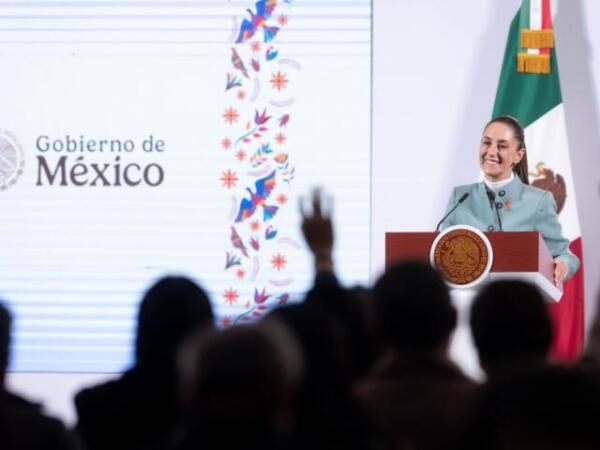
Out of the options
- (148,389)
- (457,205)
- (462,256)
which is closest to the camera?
(148,389)

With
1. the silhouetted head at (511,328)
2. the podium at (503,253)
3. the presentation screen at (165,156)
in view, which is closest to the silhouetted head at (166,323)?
the silhouetted head at (511,328)

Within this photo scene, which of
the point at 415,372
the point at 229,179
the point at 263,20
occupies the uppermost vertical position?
the point at 263,20

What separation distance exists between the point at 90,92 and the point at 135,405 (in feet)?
11.2

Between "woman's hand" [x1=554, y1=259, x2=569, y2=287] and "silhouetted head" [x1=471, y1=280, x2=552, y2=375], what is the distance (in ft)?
10.6

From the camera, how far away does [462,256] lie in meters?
5.09

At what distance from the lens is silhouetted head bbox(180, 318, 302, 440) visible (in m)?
1.90

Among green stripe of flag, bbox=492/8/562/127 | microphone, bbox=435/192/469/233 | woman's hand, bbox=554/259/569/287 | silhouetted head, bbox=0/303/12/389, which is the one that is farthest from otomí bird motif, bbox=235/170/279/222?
silhouetted head, bbox=0/303/12/389

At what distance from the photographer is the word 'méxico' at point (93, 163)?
598 cm

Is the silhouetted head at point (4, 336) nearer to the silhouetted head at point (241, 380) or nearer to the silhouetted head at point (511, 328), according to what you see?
the silhouetted head at point (241, 380)

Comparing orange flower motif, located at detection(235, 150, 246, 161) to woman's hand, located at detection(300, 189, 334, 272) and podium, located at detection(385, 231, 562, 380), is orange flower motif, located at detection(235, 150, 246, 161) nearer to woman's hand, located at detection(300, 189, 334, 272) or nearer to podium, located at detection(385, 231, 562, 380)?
podium, located at detection(385, 231, 562, 380)

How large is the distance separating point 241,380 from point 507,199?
4134 mm

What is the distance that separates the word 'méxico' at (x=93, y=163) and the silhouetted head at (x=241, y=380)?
4.13m

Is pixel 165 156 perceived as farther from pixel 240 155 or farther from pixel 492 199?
pixel 492 199

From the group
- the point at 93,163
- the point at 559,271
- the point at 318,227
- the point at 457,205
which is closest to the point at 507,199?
the point at 457,205
